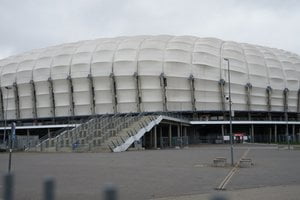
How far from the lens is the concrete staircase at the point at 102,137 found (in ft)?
148

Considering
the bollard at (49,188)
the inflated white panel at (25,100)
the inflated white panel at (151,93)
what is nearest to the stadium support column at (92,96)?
the inflated white panel at (151,93)

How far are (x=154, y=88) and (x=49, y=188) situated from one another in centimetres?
7863

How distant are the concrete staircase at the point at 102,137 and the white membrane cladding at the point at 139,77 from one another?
78.7ft

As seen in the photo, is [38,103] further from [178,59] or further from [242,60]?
[242,60]

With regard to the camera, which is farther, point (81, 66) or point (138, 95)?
point (81, 66)

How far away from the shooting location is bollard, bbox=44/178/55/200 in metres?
4.34

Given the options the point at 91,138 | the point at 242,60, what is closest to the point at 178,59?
the point at 242,60

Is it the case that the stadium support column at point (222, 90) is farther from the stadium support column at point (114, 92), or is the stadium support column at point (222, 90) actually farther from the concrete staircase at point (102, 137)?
the concrete staircase at point (102, 137)

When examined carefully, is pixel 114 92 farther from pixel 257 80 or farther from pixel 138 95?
pixel 257 80

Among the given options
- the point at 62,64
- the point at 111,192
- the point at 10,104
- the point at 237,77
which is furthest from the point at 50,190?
the point at 10,104

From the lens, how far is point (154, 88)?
272ft

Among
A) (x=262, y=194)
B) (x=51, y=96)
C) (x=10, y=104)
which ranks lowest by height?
(x=262, y=194)

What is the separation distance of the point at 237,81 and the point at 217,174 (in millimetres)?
69554

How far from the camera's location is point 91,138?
49.2m
